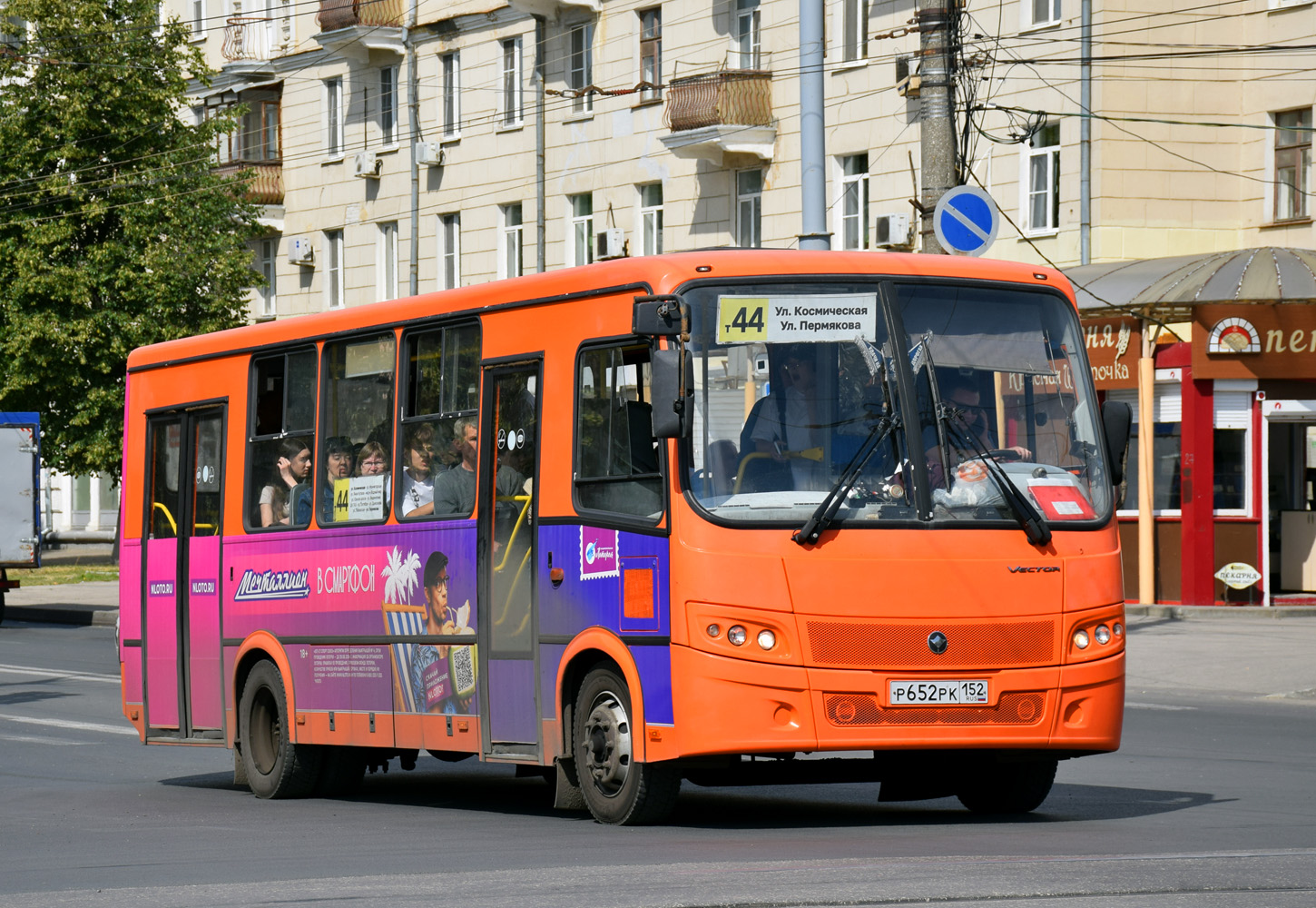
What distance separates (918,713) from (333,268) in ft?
137

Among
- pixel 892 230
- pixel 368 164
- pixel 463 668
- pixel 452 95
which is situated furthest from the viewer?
pixel 368 164

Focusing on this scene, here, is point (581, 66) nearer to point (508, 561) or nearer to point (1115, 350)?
point (1115, 350)

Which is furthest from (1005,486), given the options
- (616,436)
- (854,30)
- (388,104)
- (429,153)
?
(388,104)

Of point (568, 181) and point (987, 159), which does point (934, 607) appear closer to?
point (987, 159)

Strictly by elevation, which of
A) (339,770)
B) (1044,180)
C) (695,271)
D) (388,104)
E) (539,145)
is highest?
(388,104)

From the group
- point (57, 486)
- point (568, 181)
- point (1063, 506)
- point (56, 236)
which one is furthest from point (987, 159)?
point (57, 486)

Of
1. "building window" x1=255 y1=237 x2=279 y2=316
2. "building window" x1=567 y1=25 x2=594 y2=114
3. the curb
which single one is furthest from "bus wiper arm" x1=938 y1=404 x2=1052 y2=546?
"building window" x1=255 y1=237 x2=279 y2=316

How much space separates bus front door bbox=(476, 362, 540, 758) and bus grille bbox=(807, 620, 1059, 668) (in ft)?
5.68

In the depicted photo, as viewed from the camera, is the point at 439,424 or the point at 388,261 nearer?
the point at 439,424

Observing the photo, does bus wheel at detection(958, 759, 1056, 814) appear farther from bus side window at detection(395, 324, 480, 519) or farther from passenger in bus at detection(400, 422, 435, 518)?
passenger in bus at detection(400, 422, 435, 518)

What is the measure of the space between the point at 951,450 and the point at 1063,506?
631mm

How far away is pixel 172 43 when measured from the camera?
47594mm

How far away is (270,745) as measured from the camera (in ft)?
44.8

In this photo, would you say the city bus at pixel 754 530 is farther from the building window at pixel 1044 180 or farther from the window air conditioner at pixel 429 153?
the window air conditioner at pixel 429 153
